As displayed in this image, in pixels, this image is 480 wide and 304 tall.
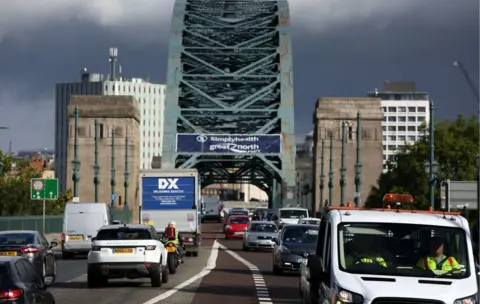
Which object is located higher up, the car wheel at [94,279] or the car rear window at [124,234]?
the car rear window at [124,234]

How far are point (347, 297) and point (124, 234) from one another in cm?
1595

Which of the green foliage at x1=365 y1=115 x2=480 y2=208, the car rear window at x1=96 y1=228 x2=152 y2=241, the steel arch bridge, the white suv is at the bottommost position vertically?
the white suv

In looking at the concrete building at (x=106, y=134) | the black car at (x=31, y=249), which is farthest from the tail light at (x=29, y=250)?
the concrete building at (x=106, y=134)

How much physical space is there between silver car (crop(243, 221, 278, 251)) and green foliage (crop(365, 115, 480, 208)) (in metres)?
20.6

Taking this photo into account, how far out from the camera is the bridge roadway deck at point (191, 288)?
2394cm

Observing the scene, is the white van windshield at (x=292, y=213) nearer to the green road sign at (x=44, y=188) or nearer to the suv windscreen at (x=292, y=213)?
the suv windscreen at (x=292, y=213)

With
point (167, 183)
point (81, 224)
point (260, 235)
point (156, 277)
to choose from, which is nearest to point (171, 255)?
point (156, 277)

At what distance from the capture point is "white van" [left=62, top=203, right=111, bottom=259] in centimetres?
4578

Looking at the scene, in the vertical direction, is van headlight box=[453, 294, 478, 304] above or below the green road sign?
below

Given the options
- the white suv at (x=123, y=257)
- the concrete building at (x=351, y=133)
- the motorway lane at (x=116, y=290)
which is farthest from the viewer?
the concrete building at (x=351, y=133)

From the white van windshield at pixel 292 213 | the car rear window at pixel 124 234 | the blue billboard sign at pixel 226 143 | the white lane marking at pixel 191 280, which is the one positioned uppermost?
the blue billboard sign at pixel 226 143

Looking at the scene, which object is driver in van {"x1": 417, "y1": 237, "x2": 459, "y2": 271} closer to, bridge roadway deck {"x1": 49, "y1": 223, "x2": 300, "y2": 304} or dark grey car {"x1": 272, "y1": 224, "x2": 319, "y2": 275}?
bridge roadway deck {"x1": 49, "y1": 223, "x2": 300, "y2": 304}

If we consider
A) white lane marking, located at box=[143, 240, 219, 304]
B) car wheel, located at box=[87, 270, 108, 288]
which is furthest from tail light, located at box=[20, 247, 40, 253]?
white lane marking, located at box=[143, 240, 219, 304]

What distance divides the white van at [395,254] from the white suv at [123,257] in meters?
13.5
